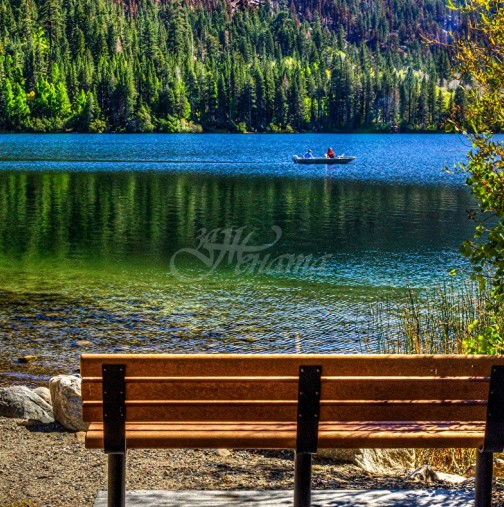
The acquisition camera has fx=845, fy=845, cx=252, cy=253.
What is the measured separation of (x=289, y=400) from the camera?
16.3ft

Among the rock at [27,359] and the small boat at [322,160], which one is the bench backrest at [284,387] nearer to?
the rock at [27,359]

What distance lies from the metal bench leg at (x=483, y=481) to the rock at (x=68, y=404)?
497cm

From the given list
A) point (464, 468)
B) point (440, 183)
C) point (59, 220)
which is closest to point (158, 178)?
point (440, 183)

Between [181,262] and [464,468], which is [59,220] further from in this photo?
[464,468]

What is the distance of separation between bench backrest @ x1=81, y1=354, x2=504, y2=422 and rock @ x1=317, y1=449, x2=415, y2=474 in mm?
2817

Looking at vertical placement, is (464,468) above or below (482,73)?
below

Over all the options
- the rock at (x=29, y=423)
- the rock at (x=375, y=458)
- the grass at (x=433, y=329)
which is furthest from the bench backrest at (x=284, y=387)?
the rock at (x=29, y=423)

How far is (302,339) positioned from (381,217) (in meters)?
26.9

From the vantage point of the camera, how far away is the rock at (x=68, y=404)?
9250 millimetres

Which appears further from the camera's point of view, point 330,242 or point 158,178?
point 158,178

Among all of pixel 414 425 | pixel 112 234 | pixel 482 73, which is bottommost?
pixel 112 234

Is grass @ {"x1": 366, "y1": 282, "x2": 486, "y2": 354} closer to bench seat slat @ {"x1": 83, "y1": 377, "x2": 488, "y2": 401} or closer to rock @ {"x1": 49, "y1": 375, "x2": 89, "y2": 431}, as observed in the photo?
rock @ {"x1": 49, "y1": 375, "x2": 89, "y2": 431}

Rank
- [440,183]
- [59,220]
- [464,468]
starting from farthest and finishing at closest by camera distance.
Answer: [440,183] → [59,220] → [464,468]

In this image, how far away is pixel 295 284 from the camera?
2375 cm
